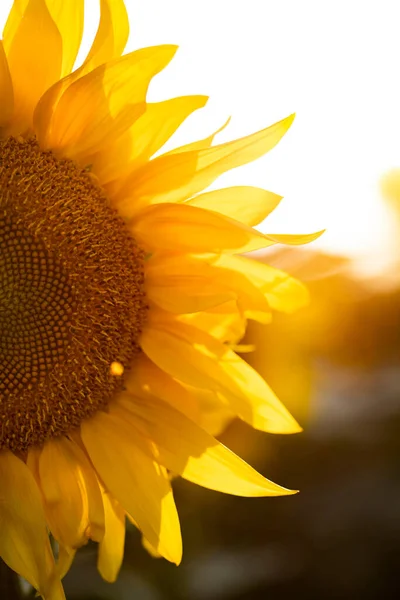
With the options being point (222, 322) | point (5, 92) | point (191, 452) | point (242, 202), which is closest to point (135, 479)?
point (191, 452)

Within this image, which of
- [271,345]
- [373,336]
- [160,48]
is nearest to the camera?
[160,48]

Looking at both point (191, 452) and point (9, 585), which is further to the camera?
point (9, 585)

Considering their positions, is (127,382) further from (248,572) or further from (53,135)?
(248,572)

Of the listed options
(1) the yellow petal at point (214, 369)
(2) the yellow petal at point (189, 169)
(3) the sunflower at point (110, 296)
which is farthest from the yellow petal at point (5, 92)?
(1) the yellow petal at point (214, 369)

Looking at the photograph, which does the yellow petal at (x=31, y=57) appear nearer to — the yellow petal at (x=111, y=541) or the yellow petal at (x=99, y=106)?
the yellow petal at (x=99, y=106)

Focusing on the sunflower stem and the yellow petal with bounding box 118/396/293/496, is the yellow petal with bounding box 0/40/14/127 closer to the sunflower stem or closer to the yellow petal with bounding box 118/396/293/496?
the yellow petal with bounding box 118/396/293/496

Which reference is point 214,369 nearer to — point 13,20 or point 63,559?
point 63,559

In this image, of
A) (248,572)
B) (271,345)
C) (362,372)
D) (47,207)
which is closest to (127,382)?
(47,207)
